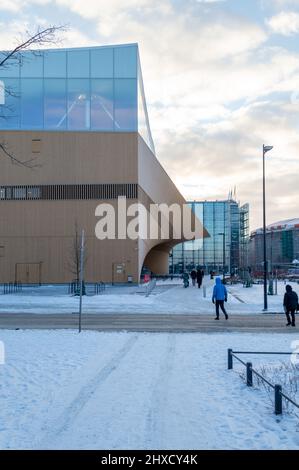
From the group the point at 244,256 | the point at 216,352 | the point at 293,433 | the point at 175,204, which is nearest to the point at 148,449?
the point at 293,433

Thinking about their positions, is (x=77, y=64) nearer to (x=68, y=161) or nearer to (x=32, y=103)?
(x=32, y=103)

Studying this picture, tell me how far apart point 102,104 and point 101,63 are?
3.88m

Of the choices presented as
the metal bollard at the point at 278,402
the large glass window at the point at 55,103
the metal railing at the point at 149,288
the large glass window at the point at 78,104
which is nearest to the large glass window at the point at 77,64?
the large glass window at the point at 78,104

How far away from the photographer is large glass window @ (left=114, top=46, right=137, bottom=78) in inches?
1921

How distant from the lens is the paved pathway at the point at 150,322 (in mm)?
17250

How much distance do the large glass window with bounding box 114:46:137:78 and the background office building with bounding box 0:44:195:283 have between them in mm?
94

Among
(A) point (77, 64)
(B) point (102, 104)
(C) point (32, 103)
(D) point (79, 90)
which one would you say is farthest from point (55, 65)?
(B) point (102, 104)

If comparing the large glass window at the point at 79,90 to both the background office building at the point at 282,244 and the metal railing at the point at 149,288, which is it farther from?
the background office building at the point at 282,244

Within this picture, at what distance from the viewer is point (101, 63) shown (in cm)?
4888

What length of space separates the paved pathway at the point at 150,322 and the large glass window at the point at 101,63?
31.9 m

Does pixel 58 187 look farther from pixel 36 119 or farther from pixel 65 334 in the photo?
pixel 65 334

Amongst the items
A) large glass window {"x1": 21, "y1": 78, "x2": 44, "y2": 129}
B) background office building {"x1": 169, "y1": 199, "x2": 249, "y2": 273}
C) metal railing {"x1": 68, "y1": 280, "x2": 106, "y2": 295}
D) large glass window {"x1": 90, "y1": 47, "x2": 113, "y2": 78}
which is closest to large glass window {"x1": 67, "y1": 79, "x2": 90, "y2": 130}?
large glass window {"x1": 90, "y1": 47, "x2": 113, "y2": 78}
